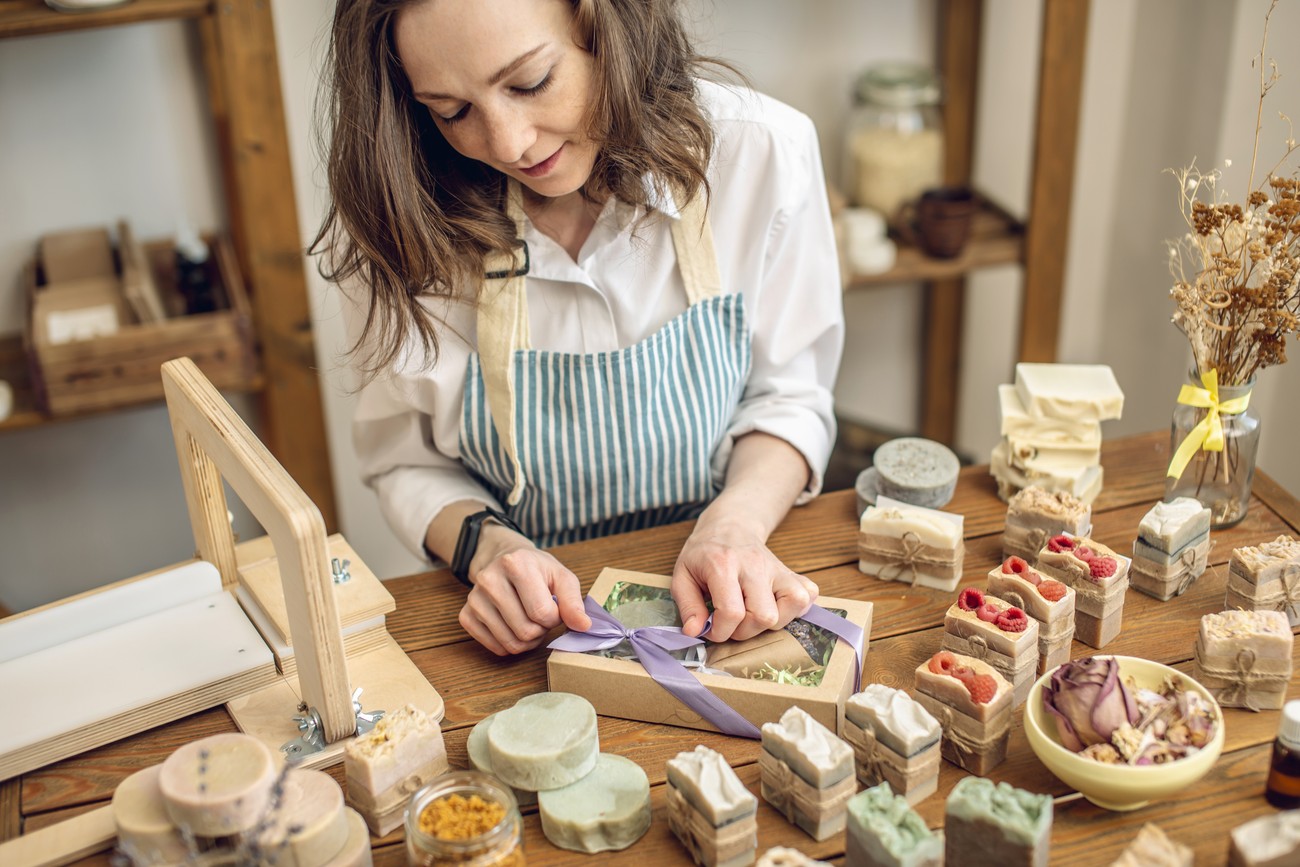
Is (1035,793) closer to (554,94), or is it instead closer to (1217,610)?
(1217,610)

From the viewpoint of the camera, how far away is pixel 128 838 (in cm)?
115

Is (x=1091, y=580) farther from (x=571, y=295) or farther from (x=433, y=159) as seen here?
(x=433, y=159)

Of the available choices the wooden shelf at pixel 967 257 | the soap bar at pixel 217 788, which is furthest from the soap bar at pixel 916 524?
the wooden shelf at pixel 967 257

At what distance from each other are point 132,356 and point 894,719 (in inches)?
73.7

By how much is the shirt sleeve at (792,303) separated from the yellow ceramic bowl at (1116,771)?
62cm

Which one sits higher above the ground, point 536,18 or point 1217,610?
point 536,18

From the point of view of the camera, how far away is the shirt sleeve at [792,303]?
71.1 inches

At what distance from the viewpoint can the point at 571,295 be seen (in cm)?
178

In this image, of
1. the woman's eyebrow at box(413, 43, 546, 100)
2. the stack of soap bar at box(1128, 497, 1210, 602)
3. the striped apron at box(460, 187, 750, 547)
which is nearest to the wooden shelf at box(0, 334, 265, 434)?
the striped apron at box(460, 187, 750, 547)

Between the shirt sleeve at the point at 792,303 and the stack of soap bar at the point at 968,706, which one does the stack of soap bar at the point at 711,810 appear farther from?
the shirt sleeve at the point at 792,303

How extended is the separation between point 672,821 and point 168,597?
720mm

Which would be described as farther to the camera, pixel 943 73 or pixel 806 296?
pixel 943 73

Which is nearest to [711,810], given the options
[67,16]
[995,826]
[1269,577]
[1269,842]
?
[995,826]

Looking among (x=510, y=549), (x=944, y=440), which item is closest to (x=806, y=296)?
(x=510, y=549)
